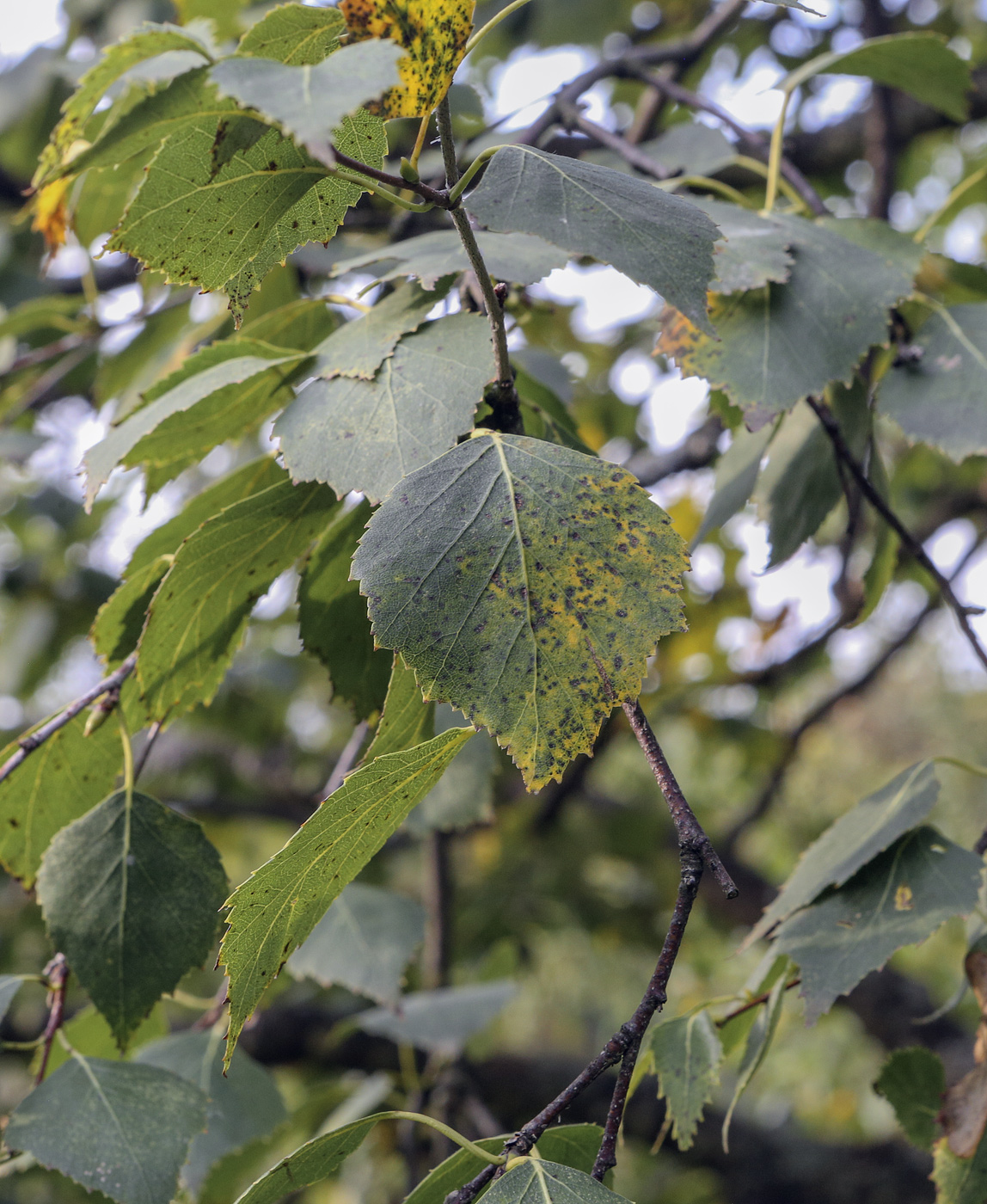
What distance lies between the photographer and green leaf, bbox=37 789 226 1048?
64 cm

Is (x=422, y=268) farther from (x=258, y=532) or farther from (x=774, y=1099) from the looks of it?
(x=774, y=1099)

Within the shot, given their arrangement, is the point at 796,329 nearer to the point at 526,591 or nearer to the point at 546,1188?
the point at 526,591

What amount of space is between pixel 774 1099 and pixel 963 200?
4.65m

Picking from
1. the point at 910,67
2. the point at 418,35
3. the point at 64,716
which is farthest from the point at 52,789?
the point at 910,67

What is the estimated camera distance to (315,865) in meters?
0.49

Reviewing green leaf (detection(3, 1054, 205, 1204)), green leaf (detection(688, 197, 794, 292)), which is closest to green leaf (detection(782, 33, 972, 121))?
green leaf (detection(688, 197, 794, 292))

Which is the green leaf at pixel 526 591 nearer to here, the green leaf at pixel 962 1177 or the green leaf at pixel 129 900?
the green leaf at pixel 129 900

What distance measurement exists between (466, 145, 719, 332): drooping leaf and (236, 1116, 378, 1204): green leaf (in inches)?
17.4

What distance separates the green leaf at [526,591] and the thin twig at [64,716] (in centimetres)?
27

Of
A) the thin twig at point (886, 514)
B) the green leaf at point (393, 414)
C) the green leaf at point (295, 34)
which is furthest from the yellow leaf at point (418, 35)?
the thin twig at point (886, 514)

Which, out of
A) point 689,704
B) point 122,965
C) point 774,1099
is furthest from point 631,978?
point 122,965

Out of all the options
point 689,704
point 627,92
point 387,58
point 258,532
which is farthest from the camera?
point 689,704

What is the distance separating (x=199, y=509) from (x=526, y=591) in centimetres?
33

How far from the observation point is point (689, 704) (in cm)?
228
